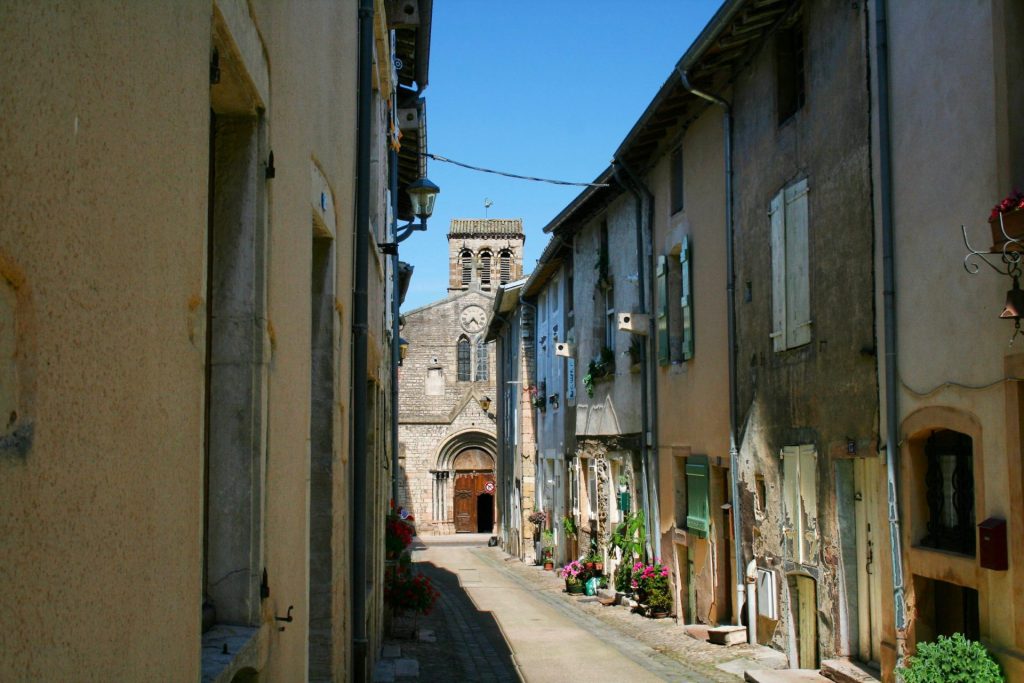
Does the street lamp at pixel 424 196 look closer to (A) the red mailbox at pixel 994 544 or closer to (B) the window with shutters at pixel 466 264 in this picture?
(A) the red mailbox at pixel 994 544

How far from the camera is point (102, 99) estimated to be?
221 cm

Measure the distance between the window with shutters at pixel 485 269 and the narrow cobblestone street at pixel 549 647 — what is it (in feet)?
117

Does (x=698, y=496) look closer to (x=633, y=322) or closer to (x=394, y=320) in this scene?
(x=633, y=322)

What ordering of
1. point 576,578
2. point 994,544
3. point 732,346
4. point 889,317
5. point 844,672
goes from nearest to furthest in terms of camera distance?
point 994,544 → point 889,317 → point 844,672 → point 732,346 → point 576,578

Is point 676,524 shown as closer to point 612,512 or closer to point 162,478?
point 612,512

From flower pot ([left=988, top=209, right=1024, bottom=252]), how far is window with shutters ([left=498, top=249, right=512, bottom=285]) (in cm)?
5012

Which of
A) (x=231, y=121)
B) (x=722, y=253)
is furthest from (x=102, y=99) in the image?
(x=722, y=253)

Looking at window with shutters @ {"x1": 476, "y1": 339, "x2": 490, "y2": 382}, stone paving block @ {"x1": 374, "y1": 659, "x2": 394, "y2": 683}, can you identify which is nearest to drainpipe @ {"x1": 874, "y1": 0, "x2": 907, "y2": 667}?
stone paving block @ {"x1": 374, "y1": 659, "x2": 394, "y2": 683}

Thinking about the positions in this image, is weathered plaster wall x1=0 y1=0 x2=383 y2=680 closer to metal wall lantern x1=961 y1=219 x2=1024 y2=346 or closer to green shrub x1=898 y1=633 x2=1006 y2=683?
metal wall lantern x1=961 y1=219 x2=1024 y2=346

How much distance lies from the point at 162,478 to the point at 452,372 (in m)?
47.5

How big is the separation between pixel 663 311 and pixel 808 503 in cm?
537

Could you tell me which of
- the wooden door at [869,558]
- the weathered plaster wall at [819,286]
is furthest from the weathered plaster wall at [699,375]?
the wooden door at [869,558]

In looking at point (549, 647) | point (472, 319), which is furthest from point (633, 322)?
point (472, 319)

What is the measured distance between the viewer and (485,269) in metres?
57.1
